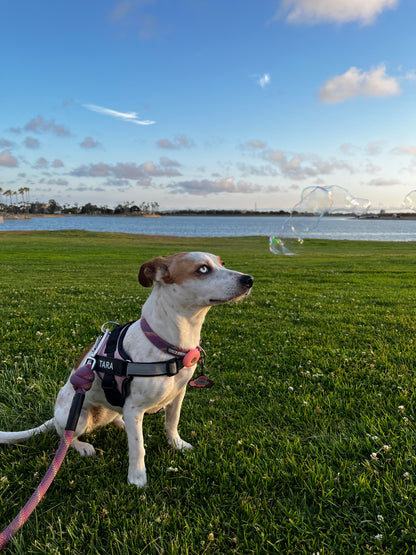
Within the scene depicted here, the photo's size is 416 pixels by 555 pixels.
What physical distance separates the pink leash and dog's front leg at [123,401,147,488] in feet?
1.51

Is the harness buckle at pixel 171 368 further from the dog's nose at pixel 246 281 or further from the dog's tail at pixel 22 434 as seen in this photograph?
the dog's tail at pixel 22 434

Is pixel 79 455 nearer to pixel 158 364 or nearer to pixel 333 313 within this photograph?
pixel 158 364

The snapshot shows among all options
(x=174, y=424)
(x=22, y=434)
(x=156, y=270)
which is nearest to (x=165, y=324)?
(x=156, y=270)

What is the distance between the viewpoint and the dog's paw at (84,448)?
3.83 m

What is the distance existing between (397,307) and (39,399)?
387 inches

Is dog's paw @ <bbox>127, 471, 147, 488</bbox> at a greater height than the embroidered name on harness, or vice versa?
the embroidered name on harness

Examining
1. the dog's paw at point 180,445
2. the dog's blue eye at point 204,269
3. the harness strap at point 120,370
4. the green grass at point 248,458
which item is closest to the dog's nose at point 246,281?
the dog's blue eye at point 204,269

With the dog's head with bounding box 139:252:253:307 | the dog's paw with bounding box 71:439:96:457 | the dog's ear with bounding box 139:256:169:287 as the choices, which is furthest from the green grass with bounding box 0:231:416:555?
the dog's ear with bounding box 139:256:169:287

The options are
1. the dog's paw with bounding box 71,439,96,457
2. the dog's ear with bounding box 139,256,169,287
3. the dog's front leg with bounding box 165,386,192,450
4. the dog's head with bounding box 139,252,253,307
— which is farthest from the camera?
the dog's front leg with bounding box 165,386,192,450

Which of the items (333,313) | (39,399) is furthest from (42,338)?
(333,313)

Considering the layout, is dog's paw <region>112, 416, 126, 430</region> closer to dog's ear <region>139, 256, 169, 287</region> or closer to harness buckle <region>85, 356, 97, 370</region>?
harness buckle <region>85, 356, 97, 370</region>

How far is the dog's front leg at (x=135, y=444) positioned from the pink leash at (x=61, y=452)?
18.1 inches

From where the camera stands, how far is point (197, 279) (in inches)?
130

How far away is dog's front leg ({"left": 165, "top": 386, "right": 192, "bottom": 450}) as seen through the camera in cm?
393
